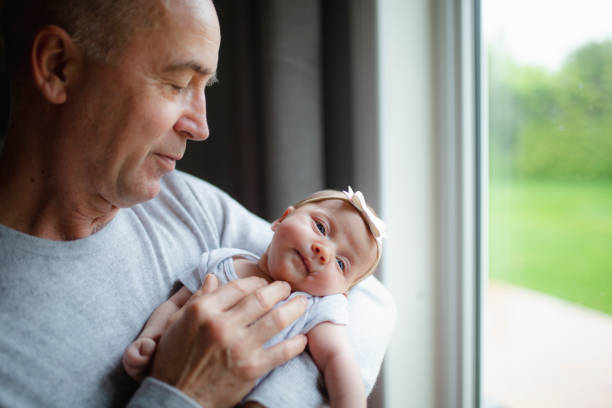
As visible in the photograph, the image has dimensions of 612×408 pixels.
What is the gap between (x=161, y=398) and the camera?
0.81 meters

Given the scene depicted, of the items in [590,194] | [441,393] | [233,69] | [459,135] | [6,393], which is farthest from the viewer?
[233,69]

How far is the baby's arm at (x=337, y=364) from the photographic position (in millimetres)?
889

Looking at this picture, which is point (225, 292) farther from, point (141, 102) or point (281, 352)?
point (141, 102)

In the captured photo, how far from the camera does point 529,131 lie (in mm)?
1372

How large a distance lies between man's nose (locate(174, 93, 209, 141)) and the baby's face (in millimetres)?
327

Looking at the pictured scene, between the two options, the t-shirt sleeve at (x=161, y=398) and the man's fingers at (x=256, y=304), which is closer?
the t-shirt sleeve at (x=161, y=398)

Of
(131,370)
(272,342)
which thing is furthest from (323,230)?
(131,370)

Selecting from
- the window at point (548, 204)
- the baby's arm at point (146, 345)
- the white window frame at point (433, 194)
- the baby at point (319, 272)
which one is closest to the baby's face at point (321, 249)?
the baby at point (319, 272)

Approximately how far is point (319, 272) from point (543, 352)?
40.5 inches

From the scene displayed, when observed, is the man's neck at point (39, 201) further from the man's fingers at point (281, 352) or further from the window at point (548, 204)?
the window at point (548, 204)

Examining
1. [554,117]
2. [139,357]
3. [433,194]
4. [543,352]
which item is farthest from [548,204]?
[139,357]

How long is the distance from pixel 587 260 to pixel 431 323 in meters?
0.63

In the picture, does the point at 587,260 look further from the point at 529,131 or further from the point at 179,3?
the point at 179,3

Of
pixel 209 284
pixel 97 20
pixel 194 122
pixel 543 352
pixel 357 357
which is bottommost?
pixel 543 352
